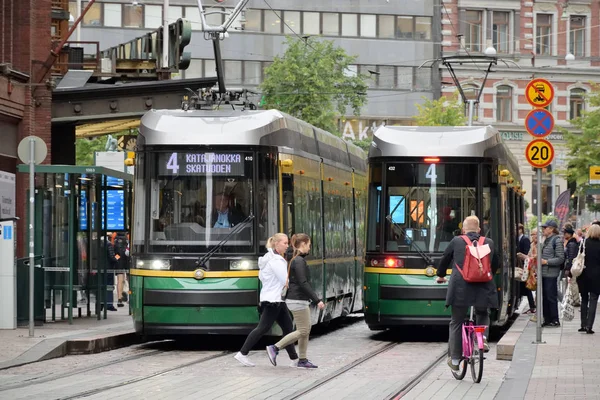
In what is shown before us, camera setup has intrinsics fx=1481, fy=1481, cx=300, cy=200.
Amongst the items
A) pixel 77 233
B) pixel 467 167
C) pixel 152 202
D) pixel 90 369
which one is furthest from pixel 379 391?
pixel 77 233

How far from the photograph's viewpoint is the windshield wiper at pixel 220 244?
18.7m

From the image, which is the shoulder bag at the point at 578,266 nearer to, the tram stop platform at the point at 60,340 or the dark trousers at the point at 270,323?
the dark trousers at the point at 270,323

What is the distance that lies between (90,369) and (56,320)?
26.2 ft

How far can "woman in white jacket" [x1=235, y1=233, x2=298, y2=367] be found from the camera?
1662 cm

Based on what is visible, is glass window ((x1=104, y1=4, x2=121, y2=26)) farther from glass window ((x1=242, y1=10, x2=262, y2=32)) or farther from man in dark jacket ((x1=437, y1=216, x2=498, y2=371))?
man in dark jacket ((x1=437, y1=216, x2=498, y2=371))

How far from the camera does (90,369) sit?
16219 mm

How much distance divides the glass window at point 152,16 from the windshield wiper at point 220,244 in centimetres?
5255

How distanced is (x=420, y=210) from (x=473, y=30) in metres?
54.0

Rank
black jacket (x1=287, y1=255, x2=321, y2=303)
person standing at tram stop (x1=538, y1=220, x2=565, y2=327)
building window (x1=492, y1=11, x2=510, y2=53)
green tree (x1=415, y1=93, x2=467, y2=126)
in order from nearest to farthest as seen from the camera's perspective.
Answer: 1. black jacket (x1=287, y1=255, x2=321, y2=303)
2. person standing at tram stop (x1=538, y1=220, x2=565, y2=327)
3. green tree (x1=415, y1=93, x2=467, y2=126)
4. building window (x1=492, y1=11, x2=510, y2=53)

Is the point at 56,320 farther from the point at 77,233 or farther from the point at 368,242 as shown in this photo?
the point at 368,242

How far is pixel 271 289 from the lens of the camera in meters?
16.8

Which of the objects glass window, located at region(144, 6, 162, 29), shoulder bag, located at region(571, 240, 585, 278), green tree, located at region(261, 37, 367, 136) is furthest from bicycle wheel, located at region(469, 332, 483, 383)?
glass window, located at region(144, 6, 162, 29)

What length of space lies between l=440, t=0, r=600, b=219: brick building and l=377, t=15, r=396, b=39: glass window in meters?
2.52

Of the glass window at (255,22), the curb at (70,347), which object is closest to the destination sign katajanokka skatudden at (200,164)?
the curb at (70,347)
